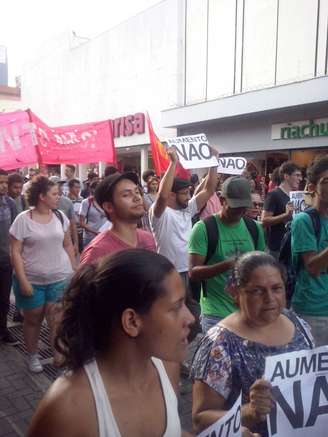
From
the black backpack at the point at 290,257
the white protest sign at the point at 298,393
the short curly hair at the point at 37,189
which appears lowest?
the white protest sign at the point at 298,393

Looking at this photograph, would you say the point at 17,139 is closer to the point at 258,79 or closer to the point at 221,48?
the point at 258,79

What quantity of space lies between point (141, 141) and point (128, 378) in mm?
21047

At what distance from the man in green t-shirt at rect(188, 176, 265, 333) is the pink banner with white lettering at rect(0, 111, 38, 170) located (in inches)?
201

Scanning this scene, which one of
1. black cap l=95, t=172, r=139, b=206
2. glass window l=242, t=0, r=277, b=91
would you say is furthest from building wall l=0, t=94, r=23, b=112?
black cap l=95, t=172, r=139, b=206

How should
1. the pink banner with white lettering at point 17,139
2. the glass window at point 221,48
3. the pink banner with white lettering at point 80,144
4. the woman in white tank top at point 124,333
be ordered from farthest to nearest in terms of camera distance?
1. the glass window at point 221,48
2. the pink banner with white lettering at point 80,144
3. the pink banner with white lettering at point 17,139
4. the woman in white tank top at point 124,333

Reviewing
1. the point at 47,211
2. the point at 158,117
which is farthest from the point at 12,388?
the point at 158,117

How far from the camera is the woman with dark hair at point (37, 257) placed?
4.06m

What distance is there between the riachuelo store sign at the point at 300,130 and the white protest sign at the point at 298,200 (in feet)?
31.6

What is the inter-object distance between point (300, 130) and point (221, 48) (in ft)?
15.0

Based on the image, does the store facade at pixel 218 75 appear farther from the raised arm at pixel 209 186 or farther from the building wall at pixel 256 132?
the raised arm at pixel 209 186

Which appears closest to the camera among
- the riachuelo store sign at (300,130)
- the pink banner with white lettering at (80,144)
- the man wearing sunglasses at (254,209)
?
the man wearing sunglasses at (254,209)

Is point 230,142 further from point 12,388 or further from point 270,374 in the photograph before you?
point 270,374

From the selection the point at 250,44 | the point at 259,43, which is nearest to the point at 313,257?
the point at 259,43

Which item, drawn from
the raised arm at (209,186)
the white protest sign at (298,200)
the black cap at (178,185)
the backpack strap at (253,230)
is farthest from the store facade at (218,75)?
the backpack strap at (253,230)
